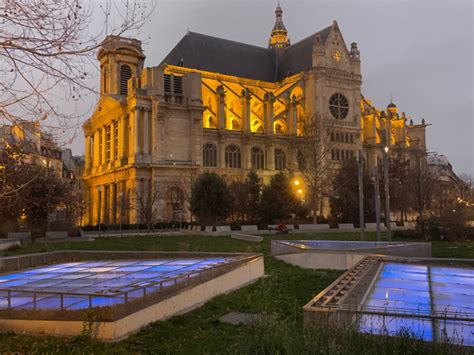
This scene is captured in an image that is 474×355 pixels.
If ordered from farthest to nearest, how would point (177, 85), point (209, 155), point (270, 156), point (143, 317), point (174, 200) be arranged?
1. point (270, 156)
2. point (209, 155)
3. point (177, 85)
4. point (174, 200)
5. point (143, 317)

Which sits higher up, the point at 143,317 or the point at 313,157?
the point at 313,157

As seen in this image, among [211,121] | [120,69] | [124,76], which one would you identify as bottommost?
[211,121]

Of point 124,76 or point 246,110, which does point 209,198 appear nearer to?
point 246,110

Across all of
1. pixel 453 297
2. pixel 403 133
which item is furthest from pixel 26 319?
pixel 403 133

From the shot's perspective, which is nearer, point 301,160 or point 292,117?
point 301,160

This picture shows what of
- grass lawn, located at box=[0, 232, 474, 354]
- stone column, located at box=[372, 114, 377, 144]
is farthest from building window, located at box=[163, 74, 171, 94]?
grass lawn, located at box=[0, 232, 474, 354]

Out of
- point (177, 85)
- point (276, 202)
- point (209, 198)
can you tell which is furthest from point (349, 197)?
point (177, 85)

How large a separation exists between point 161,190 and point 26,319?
1781 inches

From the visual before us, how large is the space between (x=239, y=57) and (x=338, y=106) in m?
17.5

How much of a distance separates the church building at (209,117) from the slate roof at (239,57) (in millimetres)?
220

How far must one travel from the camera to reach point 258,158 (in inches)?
2517

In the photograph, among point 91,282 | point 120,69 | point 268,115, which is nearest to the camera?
point 91,282

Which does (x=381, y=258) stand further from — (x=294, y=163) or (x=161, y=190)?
(x=294, y=163)

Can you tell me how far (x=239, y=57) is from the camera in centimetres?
7425
